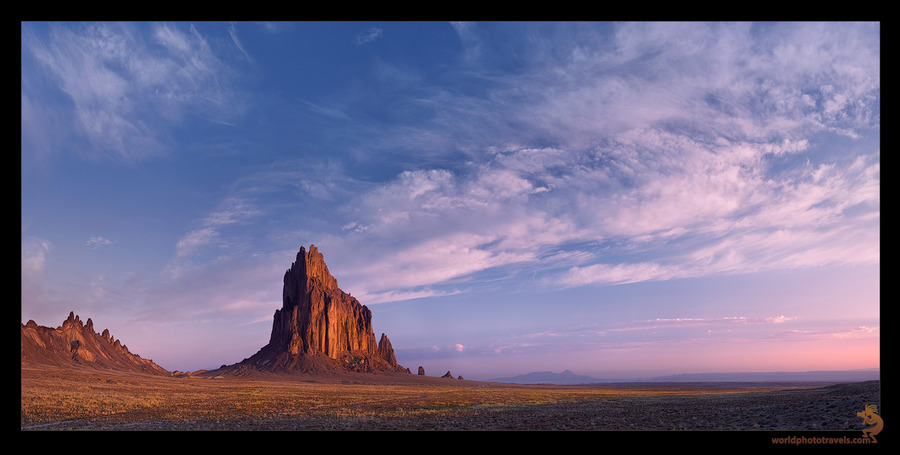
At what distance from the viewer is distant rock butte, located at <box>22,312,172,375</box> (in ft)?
336

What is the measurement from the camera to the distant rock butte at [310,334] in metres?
161

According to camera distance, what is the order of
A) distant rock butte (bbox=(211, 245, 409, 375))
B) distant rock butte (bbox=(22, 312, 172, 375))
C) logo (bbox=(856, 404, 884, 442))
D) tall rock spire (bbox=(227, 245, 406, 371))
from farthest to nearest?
tall rock spire (bbox=(227, 245, 406, 371)), distant rock butte (bbox=(211, 245, 409, 375)), distant rock butte (bbox=(22, 312, 172, 375)), logo (bbox=(856, 404, 884, 442))

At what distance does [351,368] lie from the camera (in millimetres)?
174250

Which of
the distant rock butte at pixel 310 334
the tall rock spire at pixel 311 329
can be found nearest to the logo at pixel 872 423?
the distant rock butte at pixel 310 334

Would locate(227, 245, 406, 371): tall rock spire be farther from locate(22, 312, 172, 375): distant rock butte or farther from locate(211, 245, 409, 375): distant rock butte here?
locate(22, 312, 172, 375): distant rock butte

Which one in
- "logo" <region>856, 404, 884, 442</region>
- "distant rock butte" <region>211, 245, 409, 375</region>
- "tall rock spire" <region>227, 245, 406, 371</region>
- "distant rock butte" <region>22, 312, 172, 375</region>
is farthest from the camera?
"tall rock spire" <region>227, 245, 406, 371</region>

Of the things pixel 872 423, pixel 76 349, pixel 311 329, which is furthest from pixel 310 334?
pixel 872 423

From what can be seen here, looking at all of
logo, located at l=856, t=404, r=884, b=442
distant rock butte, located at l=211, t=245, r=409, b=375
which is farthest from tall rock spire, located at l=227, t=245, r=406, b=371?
logo, located at l=856, t=404, r=884, b=442

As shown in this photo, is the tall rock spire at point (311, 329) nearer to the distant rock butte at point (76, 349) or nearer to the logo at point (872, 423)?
the distant rock butte at point (76, 349)

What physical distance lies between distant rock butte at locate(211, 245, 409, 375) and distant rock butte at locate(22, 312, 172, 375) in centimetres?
2656

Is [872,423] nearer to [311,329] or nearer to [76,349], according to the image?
[76,349]
